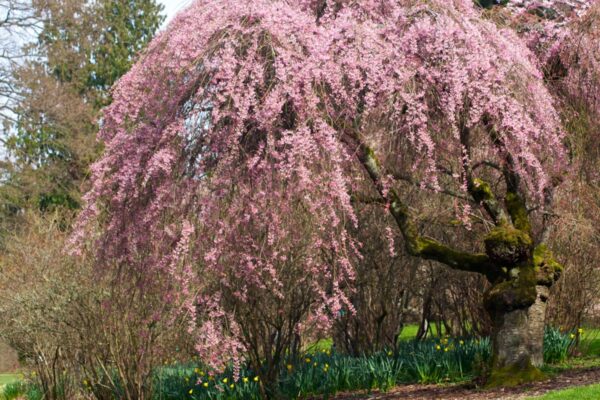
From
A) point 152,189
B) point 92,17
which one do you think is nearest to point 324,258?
point 152,189

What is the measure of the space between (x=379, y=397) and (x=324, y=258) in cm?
194

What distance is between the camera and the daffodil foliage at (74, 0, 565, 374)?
778cm

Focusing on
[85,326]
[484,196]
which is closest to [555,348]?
[484,196]

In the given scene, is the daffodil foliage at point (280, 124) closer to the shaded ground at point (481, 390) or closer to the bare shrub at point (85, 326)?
the bare shrub at point (85, 326)

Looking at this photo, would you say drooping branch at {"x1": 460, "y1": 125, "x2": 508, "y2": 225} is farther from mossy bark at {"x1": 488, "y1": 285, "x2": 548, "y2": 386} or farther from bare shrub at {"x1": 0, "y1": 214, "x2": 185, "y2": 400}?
bare shrub at {"x1": 0, "y1": 214, "x2": 185, "y2": 400}

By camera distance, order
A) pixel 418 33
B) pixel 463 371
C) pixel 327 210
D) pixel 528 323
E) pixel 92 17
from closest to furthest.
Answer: pixel 327 210 → pixel 418 33 → pixel 528 323 → pixel 463 371 → pixel 92 17

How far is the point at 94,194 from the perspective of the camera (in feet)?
27.5

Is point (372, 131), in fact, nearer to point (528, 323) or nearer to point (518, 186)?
point (518, 186)

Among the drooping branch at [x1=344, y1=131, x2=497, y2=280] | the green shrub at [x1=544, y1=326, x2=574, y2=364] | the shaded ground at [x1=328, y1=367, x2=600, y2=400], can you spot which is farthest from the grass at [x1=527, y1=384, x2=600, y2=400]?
the green shrub at [x1=544, y1=326, x2=574, y2=364]

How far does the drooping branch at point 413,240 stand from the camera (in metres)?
8.99

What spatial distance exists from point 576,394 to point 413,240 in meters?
2.42

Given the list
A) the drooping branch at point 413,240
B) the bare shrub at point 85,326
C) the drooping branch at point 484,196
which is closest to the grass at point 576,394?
the drooping branch at point 413,240

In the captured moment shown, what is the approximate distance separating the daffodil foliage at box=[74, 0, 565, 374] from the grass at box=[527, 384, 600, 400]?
7.36 ft

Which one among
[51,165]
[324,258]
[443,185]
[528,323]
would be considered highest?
[51,165]
